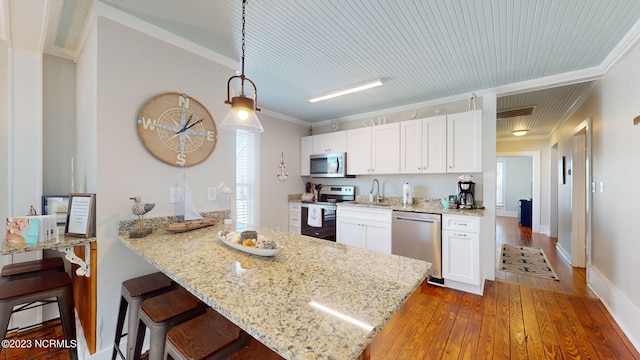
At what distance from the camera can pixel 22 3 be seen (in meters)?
1.51

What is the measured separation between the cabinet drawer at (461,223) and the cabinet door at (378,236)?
699 millimetres

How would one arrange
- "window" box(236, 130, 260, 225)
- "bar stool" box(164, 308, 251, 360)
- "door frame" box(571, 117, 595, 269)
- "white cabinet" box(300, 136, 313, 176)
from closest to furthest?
"bar stool" box(164, 308, 251, 360), "door frame" box(571, 117, 595, 269), "window" box(236, 130, 260, 225), "white cabinet" box(300, 136, 313, 176)

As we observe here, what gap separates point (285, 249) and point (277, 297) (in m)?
0.55

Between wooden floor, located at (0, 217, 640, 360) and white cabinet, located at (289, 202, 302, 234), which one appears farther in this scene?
white cabinet, located at (289, 202, 302, 234)

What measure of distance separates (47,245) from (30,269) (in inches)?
Result: 26.6

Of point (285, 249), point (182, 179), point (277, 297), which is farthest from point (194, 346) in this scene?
point (182, 179)

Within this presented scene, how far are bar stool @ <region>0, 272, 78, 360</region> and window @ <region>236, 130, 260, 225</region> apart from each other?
7.67 feet

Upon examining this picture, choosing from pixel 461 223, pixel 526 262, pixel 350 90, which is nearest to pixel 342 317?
pixel 461 223

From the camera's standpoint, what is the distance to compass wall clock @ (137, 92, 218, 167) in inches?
73.2

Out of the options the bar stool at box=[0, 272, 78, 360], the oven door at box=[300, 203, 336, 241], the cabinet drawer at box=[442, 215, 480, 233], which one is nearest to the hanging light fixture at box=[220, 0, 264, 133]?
the bar stool at box=[0, 272, 78, 360]

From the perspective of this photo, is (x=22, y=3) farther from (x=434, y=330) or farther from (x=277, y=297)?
(x=434, y=330)

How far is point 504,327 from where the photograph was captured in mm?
2150

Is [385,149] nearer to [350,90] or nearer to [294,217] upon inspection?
[350,90]

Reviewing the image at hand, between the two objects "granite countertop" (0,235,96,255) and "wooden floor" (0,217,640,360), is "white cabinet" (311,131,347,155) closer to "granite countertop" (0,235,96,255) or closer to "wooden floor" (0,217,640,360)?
"wooden floor" (0,217,640,360)
